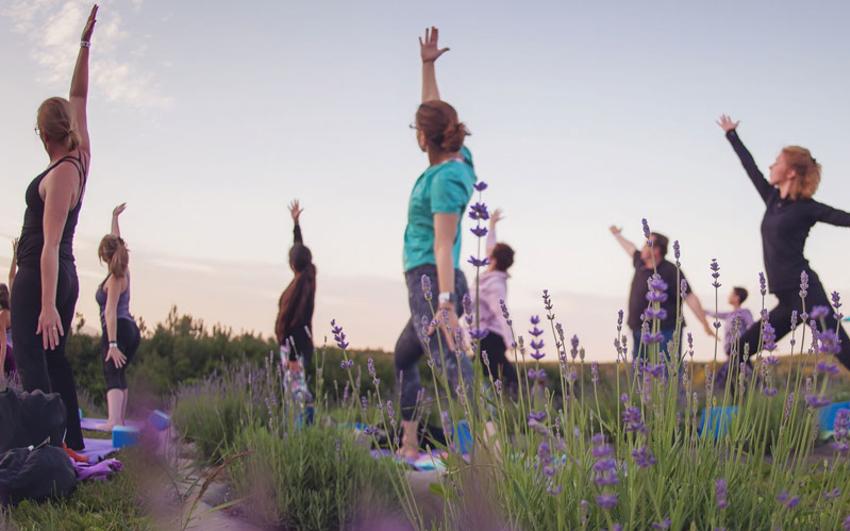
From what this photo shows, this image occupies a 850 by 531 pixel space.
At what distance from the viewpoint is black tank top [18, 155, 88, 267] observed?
5.20 meters

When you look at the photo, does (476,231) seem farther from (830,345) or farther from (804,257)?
(804,257)

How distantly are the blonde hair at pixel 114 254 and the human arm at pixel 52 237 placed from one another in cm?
256

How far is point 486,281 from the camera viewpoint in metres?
9.29

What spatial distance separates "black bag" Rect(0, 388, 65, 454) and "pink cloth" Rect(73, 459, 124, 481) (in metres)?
0.36

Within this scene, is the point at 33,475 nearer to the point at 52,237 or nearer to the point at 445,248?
the point at 52,237

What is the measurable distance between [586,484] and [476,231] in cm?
94

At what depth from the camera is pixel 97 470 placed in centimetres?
540

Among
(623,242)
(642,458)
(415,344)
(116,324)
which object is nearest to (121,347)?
(116,324)

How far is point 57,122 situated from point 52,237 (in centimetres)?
78

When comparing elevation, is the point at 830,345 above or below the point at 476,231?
below

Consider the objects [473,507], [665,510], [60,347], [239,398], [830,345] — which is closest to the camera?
[473,507]

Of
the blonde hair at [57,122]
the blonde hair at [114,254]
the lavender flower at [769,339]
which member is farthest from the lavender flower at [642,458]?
the blonde hair at [114,254]

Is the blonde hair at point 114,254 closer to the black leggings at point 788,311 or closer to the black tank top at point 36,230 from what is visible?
the black tank top at point 36,230

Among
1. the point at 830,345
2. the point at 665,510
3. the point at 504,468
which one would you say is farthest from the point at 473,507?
the point at 830,345
